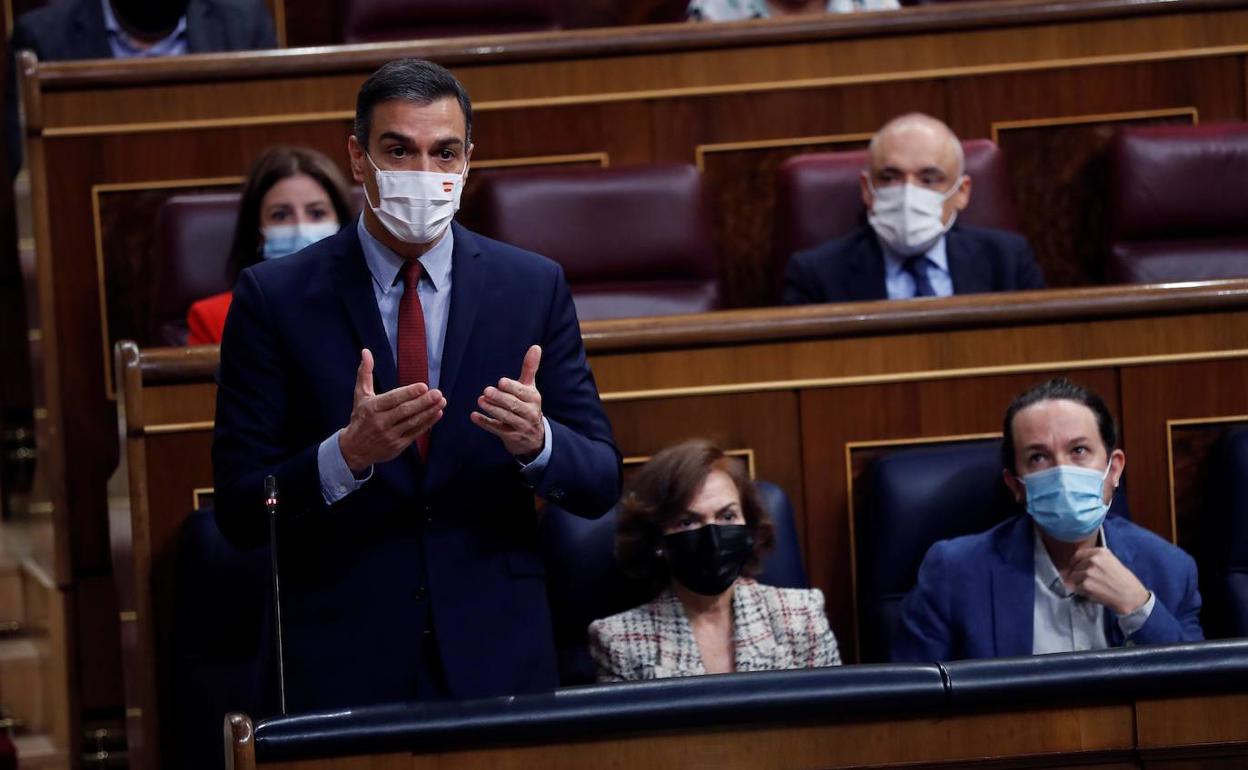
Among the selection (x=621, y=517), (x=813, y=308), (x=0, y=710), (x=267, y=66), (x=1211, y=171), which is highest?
(x=267, y=66)

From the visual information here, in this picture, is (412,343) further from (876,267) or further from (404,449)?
(876,267)

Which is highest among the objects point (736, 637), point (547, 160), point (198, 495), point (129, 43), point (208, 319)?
point (129, 43)

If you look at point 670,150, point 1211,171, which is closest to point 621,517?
point 670,150

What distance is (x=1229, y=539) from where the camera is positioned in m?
1.15

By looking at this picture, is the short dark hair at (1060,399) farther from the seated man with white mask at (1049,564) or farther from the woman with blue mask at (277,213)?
the woman with blue mask at (277,213)

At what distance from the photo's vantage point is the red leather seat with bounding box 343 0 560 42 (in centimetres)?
188

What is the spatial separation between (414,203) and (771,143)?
0.83m

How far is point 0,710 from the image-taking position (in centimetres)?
144

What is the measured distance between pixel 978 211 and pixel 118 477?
765 millimetres

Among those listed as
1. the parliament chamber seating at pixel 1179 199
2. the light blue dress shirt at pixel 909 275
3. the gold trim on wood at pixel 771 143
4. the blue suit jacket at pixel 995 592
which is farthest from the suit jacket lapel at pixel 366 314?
the parliament chamber seating at pixel 1179 199

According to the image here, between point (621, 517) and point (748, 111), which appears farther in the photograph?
point (748, 111)

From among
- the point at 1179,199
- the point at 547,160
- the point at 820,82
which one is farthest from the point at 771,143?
the point at 1179,199

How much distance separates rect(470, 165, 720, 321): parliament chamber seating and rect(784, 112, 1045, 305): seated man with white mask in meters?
0.10

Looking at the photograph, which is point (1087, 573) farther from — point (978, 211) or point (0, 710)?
point (0, 710)
